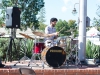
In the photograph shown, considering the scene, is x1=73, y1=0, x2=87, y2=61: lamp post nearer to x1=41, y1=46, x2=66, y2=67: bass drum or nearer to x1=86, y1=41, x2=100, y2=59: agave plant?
x1=41, y1=46, x2=66, y2=67: bass drum

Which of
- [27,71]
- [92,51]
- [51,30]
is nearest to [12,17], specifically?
[51,30]

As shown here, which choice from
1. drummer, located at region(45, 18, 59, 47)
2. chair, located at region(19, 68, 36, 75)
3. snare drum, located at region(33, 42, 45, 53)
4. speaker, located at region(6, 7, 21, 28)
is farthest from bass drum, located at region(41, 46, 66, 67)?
chair, located at region(19, 68, 36, 75)

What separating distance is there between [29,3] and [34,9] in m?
0.85

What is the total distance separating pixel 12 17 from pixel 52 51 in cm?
173

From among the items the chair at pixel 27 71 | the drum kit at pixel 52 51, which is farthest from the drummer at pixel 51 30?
the chair at pixel 27 71

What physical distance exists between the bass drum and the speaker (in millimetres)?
1381

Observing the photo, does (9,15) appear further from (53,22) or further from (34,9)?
(34,9)

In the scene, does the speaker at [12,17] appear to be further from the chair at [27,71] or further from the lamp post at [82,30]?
the chair at [27,71]

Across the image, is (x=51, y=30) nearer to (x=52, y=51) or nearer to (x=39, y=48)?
(x=39, y=48)

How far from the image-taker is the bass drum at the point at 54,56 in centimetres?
697

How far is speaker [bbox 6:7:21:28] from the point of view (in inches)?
310

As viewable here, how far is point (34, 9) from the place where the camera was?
2697cm

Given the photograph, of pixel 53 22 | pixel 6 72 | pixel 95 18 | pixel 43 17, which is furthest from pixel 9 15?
pixel 43 17

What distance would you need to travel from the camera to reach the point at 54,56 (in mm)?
7160
